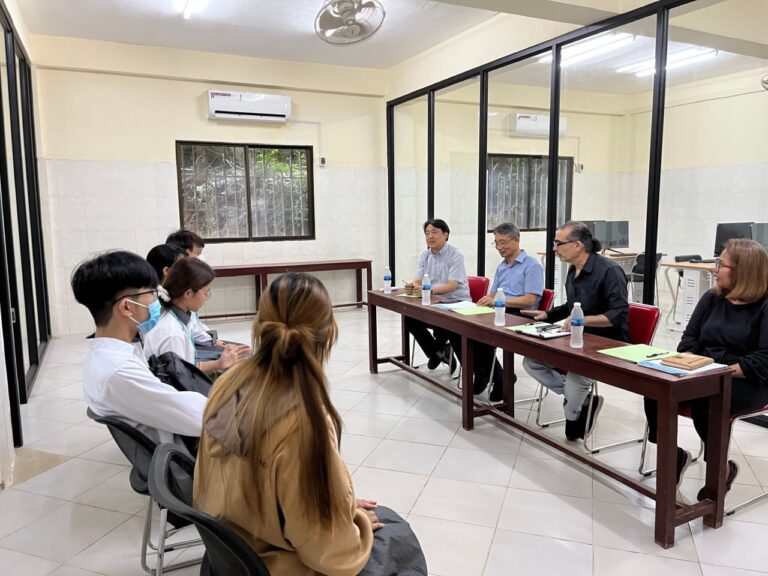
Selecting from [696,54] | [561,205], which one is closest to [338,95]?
[561,205]

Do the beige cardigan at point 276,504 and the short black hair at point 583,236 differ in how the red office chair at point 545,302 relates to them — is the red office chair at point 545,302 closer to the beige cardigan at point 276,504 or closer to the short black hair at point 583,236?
the short black hair at point 583,236

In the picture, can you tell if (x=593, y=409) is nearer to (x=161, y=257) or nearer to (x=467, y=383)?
(x=467, y=383)

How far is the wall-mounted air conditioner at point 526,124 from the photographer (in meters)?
5.66

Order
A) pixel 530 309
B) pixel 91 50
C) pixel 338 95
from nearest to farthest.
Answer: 1. pixel 530 309
2. pixel 91 50
3. pixel 338 95

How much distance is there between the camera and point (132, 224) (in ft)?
20.4

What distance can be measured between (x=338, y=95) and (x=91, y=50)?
9.16 ft

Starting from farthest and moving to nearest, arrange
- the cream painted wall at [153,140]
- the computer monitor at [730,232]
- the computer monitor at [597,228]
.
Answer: the cream painted wall at [153,140] < the computer monitor at [597,228] < the computer monitor at [730,232]

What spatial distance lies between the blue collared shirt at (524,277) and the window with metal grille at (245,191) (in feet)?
12.5

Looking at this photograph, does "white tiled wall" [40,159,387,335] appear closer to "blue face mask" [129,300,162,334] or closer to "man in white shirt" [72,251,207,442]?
"blue face mask" [129,300,162,334]

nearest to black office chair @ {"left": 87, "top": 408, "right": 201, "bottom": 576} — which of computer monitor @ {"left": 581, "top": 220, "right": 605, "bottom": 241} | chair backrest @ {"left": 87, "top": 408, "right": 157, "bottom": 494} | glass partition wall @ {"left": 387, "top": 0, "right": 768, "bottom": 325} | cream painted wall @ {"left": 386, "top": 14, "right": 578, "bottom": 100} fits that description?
chair backrest @ {"left": 87, "top": 408, "right": 157, "bottom": 494}

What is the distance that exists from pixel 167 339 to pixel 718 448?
2278 millimetres

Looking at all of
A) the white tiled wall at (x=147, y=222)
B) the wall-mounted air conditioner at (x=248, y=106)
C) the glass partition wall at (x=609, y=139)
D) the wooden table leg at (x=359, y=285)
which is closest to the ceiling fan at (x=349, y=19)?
the glass partition wall at (x=609, y=139)

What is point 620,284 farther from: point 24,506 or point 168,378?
point 24,506

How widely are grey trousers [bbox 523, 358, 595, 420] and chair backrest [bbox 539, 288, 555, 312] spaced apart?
62 centimetres
